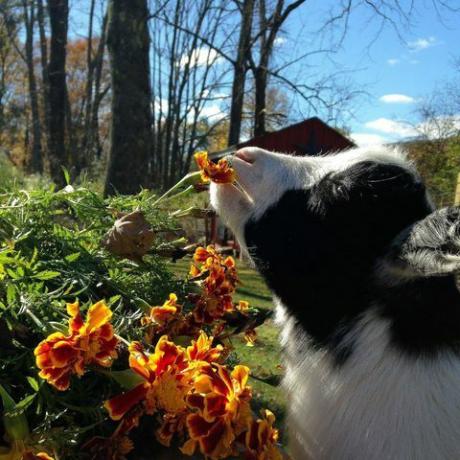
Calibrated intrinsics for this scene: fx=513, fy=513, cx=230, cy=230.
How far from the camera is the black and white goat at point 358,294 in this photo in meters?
1.21

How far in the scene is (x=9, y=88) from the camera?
31609mm

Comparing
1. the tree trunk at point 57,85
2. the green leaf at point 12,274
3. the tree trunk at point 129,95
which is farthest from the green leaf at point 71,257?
the tree trunk at point 57,85

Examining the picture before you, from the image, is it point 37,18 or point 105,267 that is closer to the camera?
point 105,267

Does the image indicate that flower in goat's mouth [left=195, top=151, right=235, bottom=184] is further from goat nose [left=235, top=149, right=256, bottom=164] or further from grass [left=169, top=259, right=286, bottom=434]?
grass [left=169, top=259, right=286, bottom=434]

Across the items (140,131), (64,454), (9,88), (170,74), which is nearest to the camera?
(64,454)

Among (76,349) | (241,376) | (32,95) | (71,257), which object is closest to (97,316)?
(76,349)

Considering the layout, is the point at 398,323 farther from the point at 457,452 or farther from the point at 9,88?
the point at 9,88

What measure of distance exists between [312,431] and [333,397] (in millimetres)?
124

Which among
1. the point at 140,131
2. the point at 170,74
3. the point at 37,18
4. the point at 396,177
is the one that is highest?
the point at 37,18

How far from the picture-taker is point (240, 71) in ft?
52.9

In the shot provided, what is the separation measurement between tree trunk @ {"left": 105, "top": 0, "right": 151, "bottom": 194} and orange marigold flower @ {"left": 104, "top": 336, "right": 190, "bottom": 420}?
3.86 m

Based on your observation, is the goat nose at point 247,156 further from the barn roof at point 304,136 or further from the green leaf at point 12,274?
the barn roof at point 304,136

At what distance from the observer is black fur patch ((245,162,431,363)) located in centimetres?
137

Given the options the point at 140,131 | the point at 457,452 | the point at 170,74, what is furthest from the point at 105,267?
the point at 170,74
